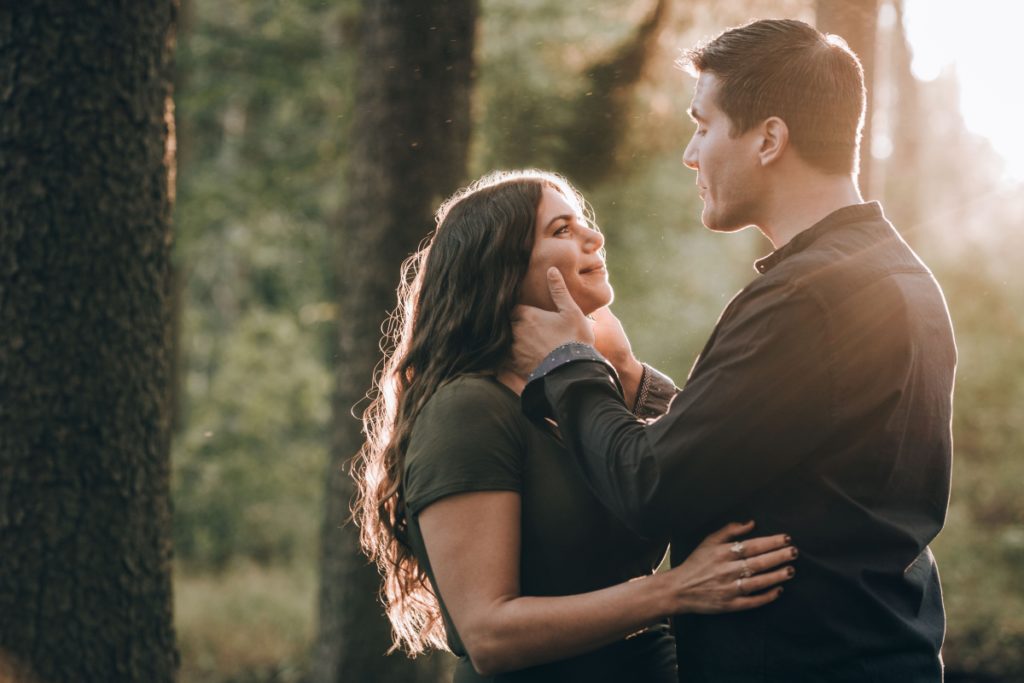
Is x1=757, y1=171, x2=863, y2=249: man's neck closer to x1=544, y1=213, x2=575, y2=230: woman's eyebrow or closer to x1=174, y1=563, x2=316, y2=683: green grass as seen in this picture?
x1=544, y1=213, x2=575, y2=230: woman's eyebrow

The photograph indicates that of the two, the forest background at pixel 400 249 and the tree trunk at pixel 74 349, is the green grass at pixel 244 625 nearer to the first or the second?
the forest background at pixel 400 249

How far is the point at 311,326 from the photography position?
15.9 meters

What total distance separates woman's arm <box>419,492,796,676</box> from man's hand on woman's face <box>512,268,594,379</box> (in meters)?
0.37

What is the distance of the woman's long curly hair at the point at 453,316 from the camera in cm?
271

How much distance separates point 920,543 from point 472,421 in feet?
3.41

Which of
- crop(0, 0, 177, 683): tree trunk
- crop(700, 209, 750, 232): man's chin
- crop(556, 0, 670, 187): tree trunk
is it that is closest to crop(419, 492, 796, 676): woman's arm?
crop(700, 209, 750, 232): man's chin

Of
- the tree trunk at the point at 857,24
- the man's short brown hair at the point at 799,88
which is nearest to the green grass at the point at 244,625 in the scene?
the tree trunk at the point at 857,24

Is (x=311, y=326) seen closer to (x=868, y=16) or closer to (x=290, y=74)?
(x=290, y=74)

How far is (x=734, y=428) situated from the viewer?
2129 mm

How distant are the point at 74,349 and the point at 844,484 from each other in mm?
2317

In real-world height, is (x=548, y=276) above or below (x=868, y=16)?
below

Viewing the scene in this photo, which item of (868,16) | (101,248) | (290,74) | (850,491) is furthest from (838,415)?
(290,74)

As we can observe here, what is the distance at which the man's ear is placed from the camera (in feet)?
8.23

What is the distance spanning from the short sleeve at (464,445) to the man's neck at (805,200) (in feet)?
2.60
